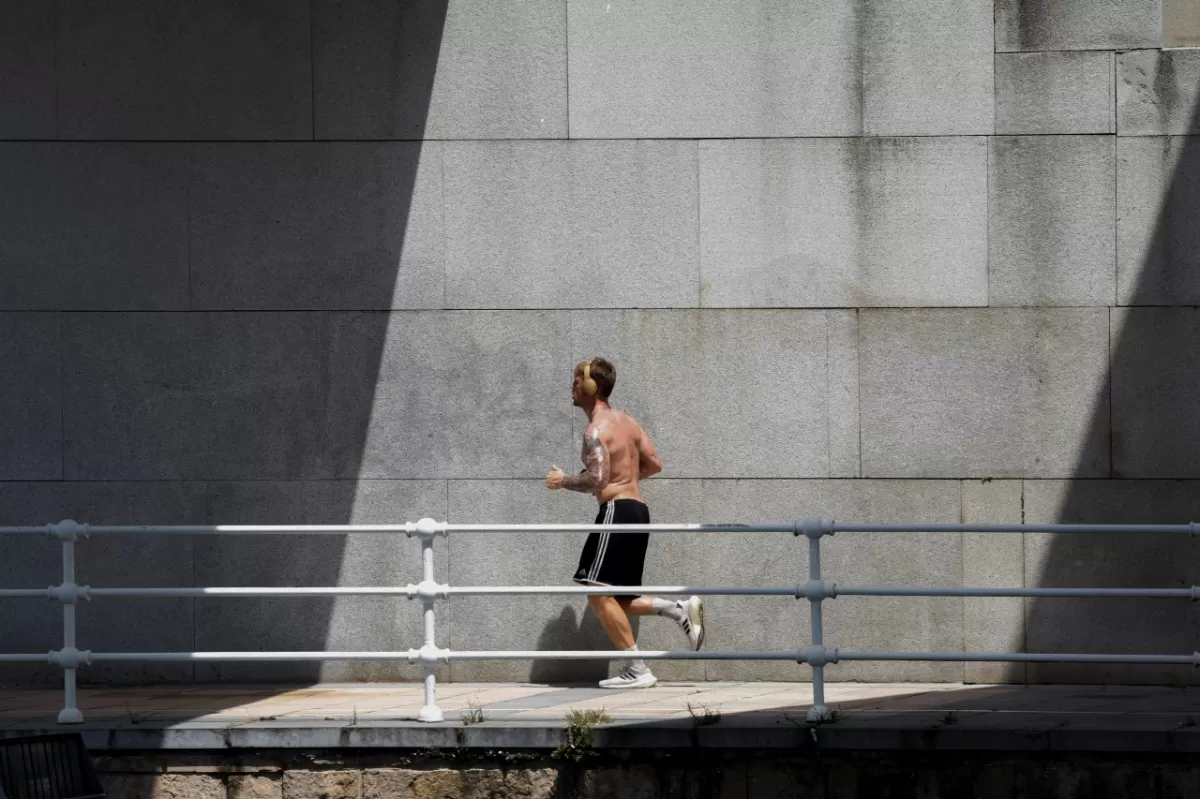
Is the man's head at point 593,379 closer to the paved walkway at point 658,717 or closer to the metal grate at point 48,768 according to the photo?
the paved walkway at point 658,717

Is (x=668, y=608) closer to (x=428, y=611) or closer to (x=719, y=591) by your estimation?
(x=719, y=591)

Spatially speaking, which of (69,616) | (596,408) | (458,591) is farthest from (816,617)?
(69,616)

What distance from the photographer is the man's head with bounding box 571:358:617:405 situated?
9773 mm

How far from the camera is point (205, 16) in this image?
1061cm

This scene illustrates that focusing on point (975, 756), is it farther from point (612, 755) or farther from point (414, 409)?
point (414, 409)

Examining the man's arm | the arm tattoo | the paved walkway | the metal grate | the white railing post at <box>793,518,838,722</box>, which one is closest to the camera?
the metal grate

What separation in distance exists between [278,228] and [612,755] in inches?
168

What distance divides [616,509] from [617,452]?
33cm

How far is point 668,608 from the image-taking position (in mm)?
9719

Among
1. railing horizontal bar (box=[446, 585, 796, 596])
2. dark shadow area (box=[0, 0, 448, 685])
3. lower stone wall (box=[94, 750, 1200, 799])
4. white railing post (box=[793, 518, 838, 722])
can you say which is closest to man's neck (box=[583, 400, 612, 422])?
railing horizontal bar (box=[446, 585, 796, 596])

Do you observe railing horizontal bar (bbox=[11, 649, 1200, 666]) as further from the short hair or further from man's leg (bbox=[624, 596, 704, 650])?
the short hair

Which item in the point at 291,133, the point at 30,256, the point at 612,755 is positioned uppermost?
the point at 291,133

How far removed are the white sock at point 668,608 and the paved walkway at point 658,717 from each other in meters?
0.43

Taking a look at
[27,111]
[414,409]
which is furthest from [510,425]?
[27,111]
